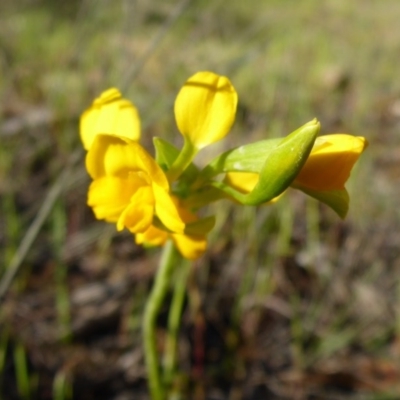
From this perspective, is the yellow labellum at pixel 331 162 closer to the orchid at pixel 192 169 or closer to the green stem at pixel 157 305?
the orchid at pixel 192 169

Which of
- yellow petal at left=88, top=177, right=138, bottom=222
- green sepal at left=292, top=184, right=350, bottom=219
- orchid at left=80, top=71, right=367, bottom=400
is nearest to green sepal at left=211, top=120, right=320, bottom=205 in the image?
orchid at left=80, top=71, right=367, bottom=400

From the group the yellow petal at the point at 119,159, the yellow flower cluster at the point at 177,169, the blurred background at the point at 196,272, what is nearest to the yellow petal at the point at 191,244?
the yellow flower cluster at the point at 177,169

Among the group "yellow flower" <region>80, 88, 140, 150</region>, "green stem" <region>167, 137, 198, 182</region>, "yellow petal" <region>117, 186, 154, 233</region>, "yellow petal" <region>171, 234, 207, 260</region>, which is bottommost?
"yellow petal" <region>171, 234, 207, 260</region>

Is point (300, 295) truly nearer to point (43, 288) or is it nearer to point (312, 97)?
point (43, 288)

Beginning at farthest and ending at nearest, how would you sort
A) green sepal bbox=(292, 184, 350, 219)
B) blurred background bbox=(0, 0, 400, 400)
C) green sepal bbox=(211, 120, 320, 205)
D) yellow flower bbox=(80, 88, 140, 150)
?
blurred background bbox=(0, 0, 400, 400) → yellow flower bbox=(80, 88, 140, 150) → green sepal bbox=(292, 184, 350, 219) → green sepal bbox=(211, 120, 320, 205)

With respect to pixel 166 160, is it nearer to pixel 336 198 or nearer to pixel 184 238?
pixel 184 238

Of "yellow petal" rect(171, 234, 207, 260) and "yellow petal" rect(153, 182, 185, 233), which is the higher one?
"yellow petal" rect(153, 182, 185, 233)

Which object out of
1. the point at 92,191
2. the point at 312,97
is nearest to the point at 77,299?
the point at 92,191

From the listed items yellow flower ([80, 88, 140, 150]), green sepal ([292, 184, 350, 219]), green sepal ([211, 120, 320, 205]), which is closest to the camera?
green sepal ([211, 120, 320, 205])

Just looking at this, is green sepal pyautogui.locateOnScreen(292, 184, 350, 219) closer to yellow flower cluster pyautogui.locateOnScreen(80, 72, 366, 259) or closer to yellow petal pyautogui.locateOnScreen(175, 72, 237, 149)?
yellow flower cluster pyautogui.locateOnScreen(80, 72, 366, 259)
